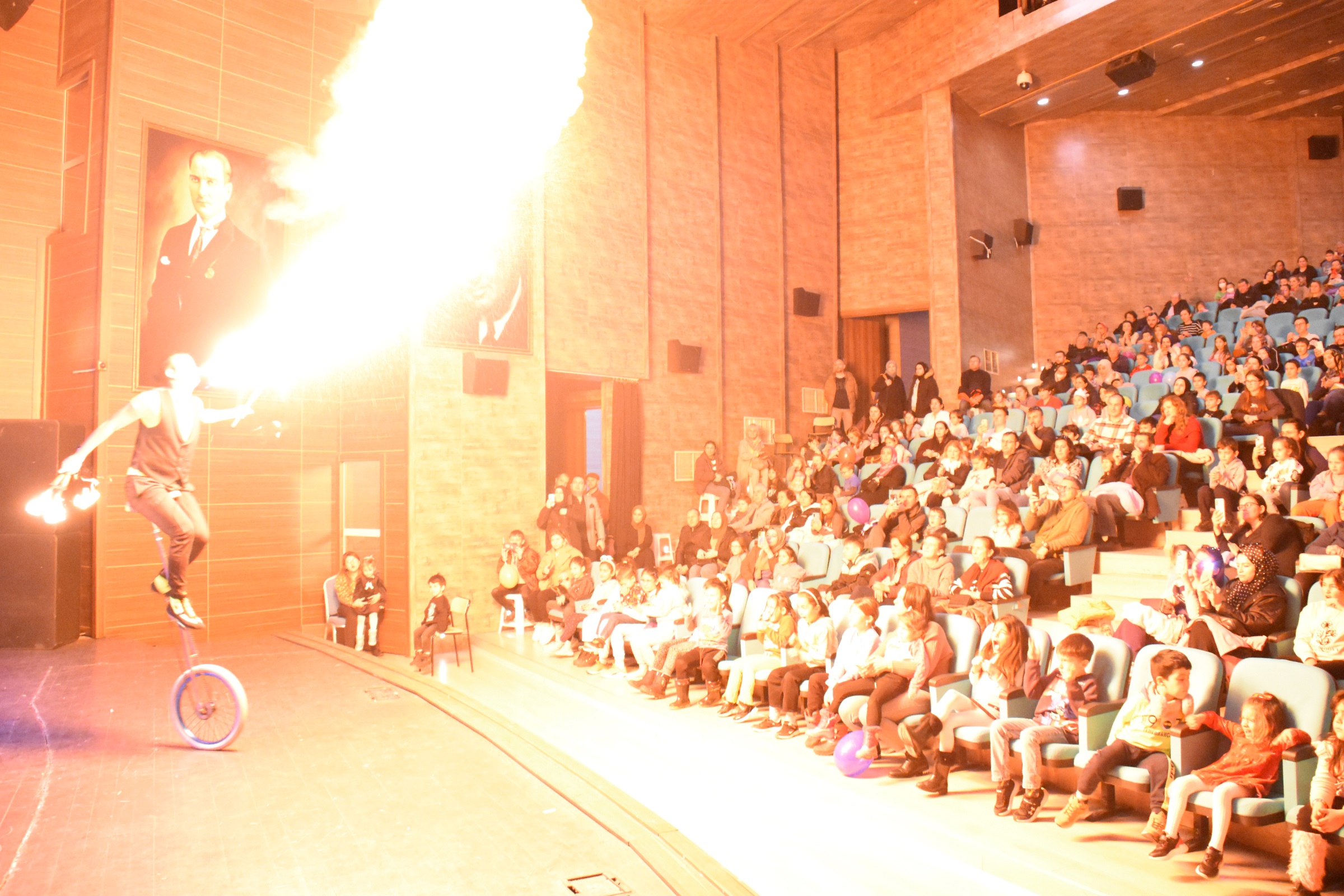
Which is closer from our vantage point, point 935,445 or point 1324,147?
point 935,445

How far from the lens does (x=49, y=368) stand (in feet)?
30.3

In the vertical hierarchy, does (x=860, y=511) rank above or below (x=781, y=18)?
below

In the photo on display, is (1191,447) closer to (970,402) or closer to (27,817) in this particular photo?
(970,402)

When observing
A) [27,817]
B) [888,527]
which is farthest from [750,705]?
[27,817]

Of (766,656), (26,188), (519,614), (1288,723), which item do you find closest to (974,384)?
(519,614)

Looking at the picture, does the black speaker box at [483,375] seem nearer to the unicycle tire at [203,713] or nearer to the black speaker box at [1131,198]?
the unicycle tire at [203,713]

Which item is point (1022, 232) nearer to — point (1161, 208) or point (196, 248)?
point (1161, 208)

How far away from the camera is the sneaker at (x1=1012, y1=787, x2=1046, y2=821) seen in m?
4.36

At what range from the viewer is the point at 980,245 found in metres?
13.0

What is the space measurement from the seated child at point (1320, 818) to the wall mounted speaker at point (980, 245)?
402 inches

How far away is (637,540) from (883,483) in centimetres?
339

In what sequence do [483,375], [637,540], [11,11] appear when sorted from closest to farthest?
[11,11] → [483,375] → [637,540]

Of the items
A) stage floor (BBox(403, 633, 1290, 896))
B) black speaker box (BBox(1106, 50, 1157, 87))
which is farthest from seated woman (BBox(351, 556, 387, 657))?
black speaker box (BBox(1106, 50, 1157, 87))

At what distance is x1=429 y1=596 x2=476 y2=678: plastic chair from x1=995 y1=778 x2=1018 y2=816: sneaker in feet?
16.7
